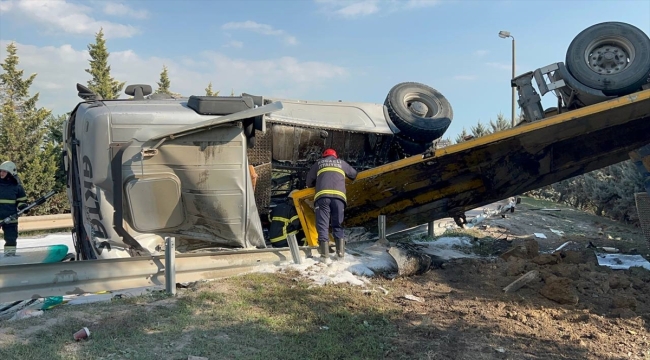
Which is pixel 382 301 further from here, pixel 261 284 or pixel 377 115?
pixel 377 115

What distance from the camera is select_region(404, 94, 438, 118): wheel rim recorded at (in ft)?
19.1

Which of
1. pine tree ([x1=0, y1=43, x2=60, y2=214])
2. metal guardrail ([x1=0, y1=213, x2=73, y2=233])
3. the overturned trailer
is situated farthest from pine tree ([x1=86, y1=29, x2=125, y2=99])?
the overturned trailer

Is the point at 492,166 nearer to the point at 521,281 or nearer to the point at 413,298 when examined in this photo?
the point at 521,281

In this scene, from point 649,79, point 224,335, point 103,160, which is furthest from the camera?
point 649,79

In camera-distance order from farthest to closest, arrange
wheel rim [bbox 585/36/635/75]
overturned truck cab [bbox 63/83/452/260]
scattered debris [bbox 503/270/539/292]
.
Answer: wheel rim [bbox 585/36/635/75]
overturned truck cab [bbox 63/83/452/260]
scattered debris [bbox 503/270/539/292]

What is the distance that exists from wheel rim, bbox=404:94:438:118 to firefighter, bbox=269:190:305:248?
68.0 inches

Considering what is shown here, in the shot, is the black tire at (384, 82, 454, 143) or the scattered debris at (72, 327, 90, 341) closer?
the scattered debris at (72, 327, 90, 341)

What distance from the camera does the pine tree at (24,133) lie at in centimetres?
1477

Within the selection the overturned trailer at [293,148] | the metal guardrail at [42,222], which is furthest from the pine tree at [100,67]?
the overturned trailer at [293,148]

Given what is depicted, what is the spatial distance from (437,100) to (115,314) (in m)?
4.24

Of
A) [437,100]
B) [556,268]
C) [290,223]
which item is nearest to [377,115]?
[437,100]

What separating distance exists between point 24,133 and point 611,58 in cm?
1580

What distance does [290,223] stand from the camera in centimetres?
542

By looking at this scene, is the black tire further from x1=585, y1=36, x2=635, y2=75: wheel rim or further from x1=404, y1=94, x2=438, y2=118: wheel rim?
x1=585, y1=36, x2=635, y2=75: wheel rim
